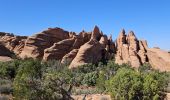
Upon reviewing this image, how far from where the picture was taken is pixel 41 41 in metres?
92.3

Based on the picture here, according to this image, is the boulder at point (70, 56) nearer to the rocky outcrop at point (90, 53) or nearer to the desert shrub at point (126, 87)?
the rocky outcrop at point (90, 53)

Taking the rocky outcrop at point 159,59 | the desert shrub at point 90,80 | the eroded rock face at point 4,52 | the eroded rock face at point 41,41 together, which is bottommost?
the desert shrub at point 90,80

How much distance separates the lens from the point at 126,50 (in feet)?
287

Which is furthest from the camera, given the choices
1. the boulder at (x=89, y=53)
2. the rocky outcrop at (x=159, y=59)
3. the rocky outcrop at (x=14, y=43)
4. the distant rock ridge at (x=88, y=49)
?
the rocky outcrop at (x=14, y=43)

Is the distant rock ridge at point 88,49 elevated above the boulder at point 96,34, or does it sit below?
below

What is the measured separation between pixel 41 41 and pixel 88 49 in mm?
14039

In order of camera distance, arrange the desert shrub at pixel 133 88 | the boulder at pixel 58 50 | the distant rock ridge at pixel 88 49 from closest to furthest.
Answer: the desert shrub at pixel 133 88 → the distant rock ridge at pixel 88 49 → the boulder at pixel 58 50

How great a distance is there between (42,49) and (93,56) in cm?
1439

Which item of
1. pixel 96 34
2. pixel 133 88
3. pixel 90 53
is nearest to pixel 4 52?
pixel 90 53

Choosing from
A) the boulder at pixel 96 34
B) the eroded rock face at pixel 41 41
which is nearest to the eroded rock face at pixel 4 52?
the eroded rock face at pixel 41 41

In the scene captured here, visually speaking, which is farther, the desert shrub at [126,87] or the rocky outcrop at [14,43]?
the rocky outcrop at [14,43]

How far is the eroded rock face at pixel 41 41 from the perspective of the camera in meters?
91.2

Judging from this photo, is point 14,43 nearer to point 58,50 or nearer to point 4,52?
point 4,52

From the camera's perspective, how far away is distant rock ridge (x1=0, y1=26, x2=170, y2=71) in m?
84.1
